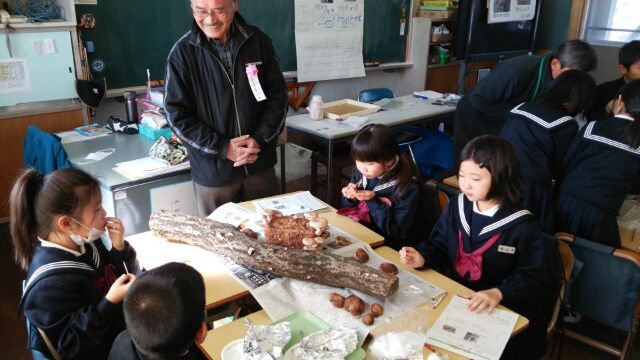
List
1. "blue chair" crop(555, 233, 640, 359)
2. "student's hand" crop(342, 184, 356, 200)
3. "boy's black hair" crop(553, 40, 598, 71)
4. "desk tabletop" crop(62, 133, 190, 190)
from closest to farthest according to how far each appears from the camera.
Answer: "blue chair" crop(555, 233, 640, 359), "student's hand" crop(342, 184, 356, 200), "desk tabletop" crop(62, 133, 190, 190), "boy's black hair" crop(553, 40, 598, 71)

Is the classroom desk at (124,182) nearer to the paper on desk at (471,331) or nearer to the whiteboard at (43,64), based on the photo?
the whiteboard at (43,64)

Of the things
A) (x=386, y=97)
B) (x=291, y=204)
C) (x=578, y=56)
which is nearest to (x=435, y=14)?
(x=386, y=97)

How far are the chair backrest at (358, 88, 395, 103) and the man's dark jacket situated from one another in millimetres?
1729

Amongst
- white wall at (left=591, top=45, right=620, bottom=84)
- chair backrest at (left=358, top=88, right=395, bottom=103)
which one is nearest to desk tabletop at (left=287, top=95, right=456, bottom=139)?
chair backrest at (left=358, top=88, right=395, bottom=103)

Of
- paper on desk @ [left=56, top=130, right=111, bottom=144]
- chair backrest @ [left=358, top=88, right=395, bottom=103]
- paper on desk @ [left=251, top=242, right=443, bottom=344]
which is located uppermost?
chair backrest @ [left=358, top=88, right=395, bottom=103]

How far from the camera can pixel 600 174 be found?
2125 mm

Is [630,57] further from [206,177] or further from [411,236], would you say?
[206,177]

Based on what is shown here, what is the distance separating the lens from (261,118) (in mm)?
2367

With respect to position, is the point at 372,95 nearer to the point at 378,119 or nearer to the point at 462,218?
the point at 378,119

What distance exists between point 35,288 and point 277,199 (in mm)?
1078

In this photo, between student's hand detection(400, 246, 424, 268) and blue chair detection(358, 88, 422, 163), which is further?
blue chair detection(358, 88, 422, 163)

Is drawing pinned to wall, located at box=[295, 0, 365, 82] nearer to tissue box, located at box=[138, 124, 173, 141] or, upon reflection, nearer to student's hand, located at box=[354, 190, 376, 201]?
tissue box, located at box=[138, 124, 173, 141]

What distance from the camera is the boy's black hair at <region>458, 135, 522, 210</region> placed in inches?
63.0

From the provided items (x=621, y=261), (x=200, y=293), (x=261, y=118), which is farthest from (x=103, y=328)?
(x=621, y=261)
